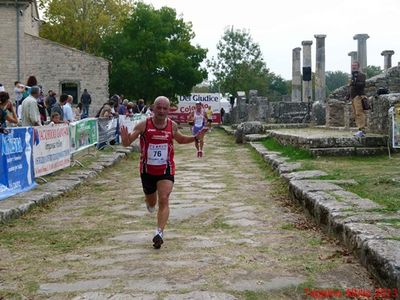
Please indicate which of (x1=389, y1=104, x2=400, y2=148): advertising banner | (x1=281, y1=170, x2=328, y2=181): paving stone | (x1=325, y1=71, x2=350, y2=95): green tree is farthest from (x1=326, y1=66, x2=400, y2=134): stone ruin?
(x1=325, y1=71, x2=350, y2=95): green tree

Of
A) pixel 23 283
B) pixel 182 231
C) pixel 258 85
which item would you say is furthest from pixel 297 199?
pixel 258 85

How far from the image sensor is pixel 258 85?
58.2 m

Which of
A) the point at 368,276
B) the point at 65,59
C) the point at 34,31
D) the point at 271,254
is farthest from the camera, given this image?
the point at 34,31

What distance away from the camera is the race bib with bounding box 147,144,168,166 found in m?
5.98

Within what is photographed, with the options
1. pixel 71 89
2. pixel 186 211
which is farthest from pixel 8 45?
pixel 186 211

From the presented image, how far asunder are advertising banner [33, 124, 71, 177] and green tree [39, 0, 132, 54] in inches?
1423

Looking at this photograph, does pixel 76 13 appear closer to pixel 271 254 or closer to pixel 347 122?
pixel 347 122

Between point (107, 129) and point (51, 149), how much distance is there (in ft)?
21.9

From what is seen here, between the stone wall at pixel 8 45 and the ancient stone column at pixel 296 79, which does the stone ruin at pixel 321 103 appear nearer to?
the ancient stone column at pixel 296 79

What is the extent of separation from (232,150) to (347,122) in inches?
158

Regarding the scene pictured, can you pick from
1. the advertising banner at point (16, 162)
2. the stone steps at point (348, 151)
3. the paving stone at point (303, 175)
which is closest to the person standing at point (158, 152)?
the advertising banner at point (16, 162)

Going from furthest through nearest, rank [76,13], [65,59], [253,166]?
1. [76,13]
2. [65,59]
3. [253,166]

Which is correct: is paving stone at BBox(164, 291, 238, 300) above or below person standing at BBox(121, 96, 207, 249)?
below

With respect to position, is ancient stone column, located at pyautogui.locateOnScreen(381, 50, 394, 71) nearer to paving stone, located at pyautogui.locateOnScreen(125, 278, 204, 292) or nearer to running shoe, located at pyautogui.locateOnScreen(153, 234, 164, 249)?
running shoe, located at pyautogui.locateOnScreen(153, 234, 164, 249)
